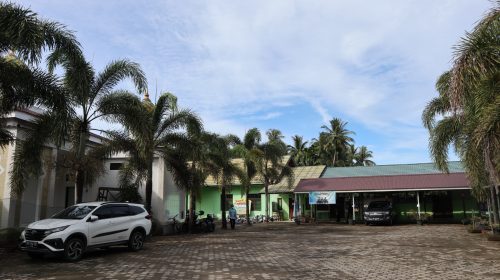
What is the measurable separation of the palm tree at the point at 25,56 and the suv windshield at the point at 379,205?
2440cm

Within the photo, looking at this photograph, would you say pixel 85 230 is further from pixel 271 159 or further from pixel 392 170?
pixel 392 170

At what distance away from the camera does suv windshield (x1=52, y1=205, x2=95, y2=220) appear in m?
13.1

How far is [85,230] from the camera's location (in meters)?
12.7

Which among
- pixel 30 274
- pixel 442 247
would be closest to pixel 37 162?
pixel 30 274

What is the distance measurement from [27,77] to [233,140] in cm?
1896

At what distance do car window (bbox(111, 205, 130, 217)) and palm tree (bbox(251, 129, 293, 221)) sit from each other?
16.1 meters

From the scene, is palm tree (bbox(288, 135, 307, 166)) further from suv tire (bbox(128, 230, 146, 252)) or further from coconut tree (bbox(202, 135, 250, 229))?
suv tire (bbox(128, 230, 146, 252))

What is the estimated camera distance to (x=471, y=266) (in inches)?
447

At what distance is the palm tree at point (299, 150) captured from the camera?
6012 centimetres

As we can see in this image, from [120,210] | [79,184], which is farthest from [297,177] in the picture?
[120,210]

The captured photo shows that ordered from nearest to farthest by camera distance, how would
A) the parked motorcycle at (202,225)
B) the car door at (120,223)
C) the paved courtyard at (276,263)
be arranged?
the paved courtyard at (276,263)
the car door at (120,223)
the parked motorcycle at (202,225)

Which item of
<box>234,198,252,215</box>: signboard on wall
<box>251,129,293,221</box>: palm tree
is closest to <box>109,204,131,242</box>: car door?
<box>251,129,293,221</box>: palm tree

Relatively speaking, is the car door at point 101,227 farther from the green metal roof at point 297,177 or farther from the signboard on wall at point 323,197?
the green metal roof at point 297,177

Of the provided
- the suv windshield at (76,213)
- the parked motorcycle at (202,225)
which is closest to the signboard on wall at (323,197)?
the parked motorcycle at (202,225)
